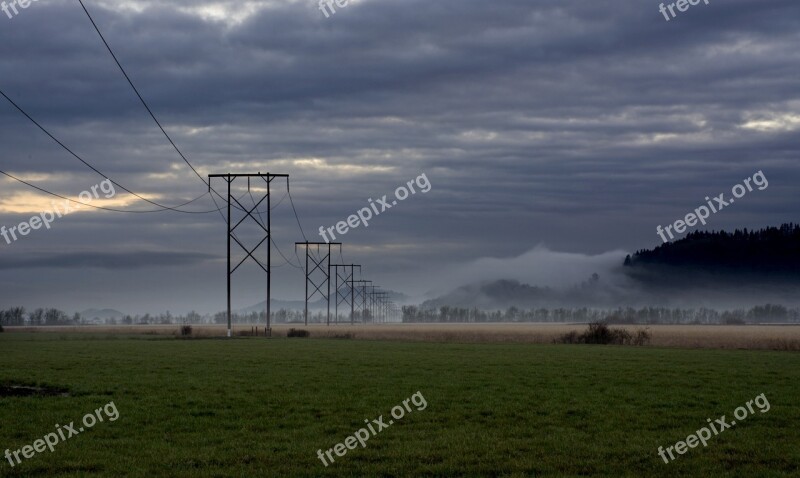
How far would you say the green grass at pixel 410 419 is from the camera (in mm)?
17641

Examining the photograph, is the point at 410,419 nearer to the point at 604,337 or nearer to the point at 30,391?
the point at 30,391

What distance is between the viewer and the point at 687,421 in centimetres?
2322

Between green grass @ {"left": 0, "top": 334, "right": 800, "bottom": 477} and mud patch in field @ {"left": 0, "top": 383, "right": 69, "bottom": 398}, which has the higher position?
mud patch in field @ {"left": 0, "top": 383, "right": 69, "bottom": 398}

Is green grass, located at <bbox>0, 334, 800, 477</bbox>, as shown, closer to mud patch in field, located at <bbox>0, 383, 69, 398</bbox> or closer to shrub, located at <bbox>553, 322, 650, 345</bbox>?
mud patch in field, located at <bbox>0, 383, 69, 398</bbox>

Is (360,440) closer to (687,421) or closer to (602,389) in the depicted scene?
(687,421)

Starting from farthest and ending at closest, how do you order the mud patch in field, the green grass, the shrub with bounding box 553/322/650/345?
the shrub with bounding box 553/322/650/345, the mud patch in field, the green grass

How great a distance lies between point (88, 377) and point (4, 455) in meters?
16.6

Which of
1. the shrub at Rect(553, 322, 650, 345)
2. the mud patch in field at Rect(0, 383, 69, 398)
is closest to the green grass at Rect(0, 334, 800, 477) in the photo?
the mud patch in field at Rect(0, 383, 69, 398)

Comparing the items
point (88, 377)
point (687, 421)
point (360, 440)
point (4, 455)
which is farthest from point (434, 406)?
point (88, 377)

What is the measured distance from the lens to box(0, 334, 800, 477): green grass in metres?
17.6

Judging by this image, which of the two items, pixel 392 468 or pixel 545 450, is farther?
pixel 545 450

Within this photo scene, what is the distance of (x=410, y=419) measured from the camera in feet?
77.3

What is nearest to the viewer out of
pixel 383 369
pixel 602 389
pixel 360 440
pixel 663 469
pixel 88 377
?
pixel 663 469

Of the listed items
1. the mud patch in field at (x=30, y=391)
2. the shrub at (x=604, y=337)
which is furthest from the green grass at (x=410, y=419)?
the shrub at (x=604, y=337)
